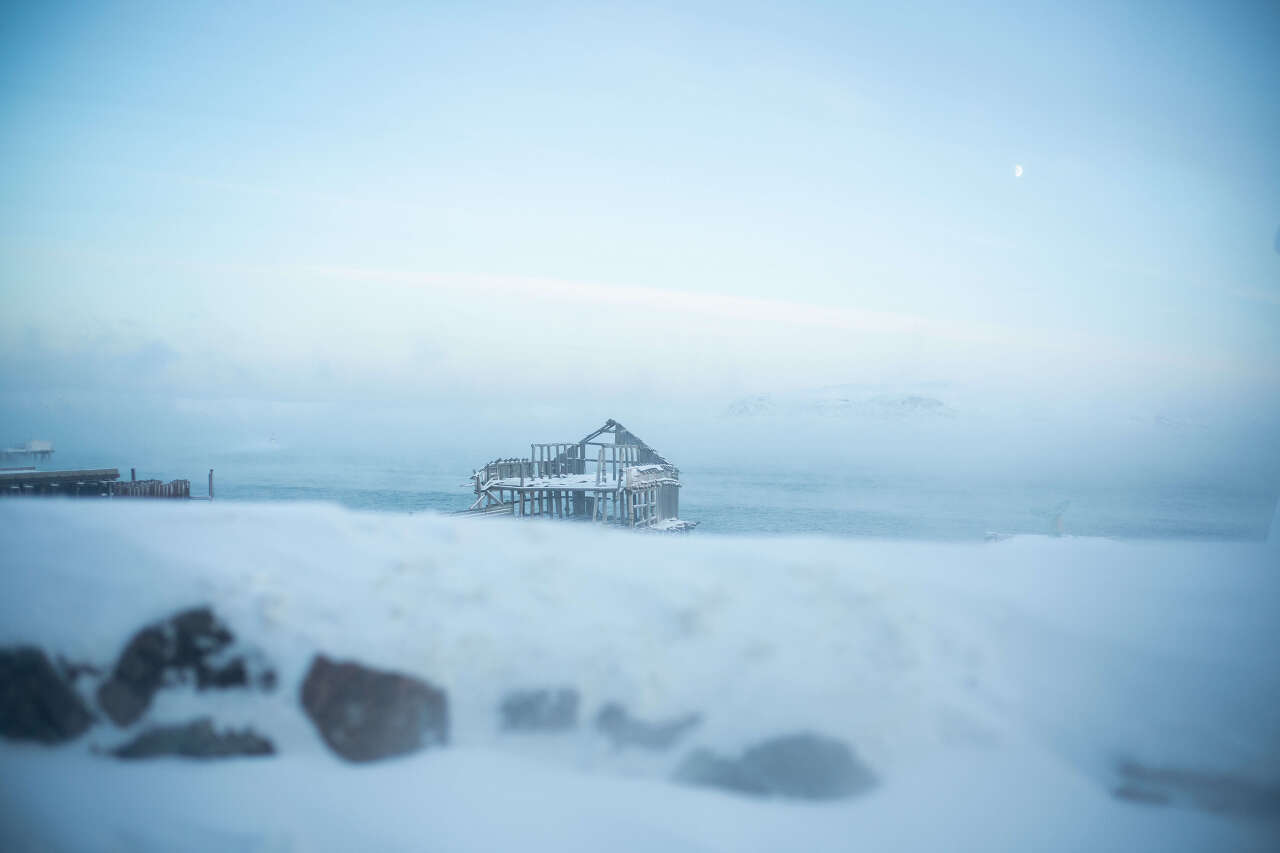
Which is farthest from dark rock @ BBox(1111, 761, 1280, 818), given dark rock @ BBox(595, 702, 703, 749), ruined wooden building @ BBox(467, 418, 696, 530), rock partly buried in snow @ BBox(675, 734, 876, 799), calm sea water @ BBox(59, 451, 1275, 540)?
calm sea water @ BBox(59, 451, 1275, 540)

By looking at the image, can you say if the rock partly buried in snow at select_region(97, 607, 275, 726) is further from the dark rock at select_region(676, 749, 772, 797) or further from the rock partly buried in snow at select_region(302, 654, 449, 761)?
the dark rock at select_region(676, 749, 772, 797)

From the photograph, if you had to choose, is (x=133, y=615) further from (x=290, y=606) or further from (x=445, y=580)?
(x=445, y=580)

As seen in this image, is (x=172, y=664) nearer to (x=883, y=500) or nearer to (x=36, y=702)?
(x=36, y=702)

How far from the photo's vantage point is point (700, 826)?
362 centimetres

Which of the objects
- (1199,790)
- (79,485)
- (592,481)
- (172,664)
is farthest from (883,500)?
(172,664)

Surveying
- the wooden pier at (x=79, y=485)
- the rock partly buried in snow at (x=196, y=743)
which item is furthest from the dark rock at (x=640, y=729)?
the wooden pier at (x=79, y=485)

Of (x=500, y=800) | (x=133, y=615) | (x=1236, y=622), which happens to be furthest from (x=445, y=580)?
(x=1236, y=622)

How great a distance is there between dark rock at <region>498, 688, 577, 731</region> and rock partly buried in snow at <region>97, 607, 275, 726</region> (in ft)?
4.89

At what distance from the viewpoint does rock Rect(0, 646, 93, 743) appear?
4359 millimetres

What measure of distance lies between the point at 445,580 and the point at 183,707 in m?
1.71

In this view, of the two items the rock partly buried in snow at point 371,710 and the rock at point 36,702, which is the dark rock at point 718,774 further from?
the rock at point 36,702

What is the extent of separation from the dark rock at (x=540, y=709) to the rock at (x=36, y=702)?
8.75 ft

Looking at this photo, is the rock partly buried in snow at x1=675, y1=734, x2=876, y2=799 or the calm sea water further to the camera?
the calm sea water

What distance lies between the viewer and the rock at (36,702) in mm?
4359
